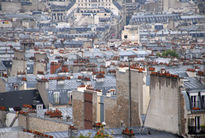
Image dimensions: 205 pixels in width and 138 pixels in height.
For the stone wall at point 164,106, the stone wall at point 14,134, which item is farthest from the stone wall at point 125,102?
the stone wall at point 14,134

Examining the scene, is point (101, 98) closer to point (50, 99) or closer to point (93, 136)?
point (93, 136)

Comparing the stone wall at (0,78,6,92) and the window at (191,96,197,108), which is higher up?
the window at (191,96,197,108)

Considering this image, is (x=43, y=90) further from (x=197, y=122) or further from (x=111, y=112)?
(x=197, y=122)

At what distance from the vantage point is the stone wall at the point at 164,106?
24906 millimetres

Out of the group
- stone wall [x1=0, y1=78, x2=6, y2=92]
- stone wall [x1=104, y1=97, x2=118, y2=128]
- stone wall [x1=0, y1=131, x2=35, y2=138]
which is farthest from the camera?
stone wall [x1=0, y1=78, x2=6, y2=92]

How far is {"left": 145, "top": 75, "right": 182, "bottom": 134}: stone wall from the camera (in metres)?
24.9

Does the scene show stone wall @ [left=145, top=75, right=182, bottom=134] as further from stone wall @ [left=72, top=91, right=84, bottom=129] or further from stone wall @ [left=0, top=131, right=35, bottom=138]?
stone wall @ [left=72, top=91, right=84, bottom=129]

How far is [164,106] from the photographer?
2539 centimetres

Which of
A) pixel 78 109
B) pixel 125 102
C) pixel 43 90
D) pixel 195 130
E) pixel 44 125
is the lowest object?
pixel 44 125

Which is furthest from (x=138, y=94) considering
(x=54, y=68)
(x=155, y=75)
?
(x=54, y=68)

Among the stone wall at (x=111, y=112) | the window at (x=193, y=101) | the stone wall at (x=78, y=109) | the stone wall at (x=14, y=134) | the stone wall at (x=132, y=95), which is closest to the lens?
the window at (x=193, y=101)

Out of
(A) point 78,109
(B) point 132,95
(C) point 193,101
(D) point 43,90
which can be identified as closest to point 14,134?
(B) point 132,95

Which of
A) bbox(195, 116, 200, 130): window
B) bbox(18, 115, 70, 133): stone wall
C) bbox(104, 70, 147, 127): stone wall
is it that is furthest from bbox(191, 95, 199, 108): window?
bbox(18, 115, 70, 133): stone wall

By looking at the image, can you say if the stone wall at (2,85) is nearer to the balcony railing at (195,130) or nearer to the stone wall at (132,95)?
the stone wall at (132,95)
